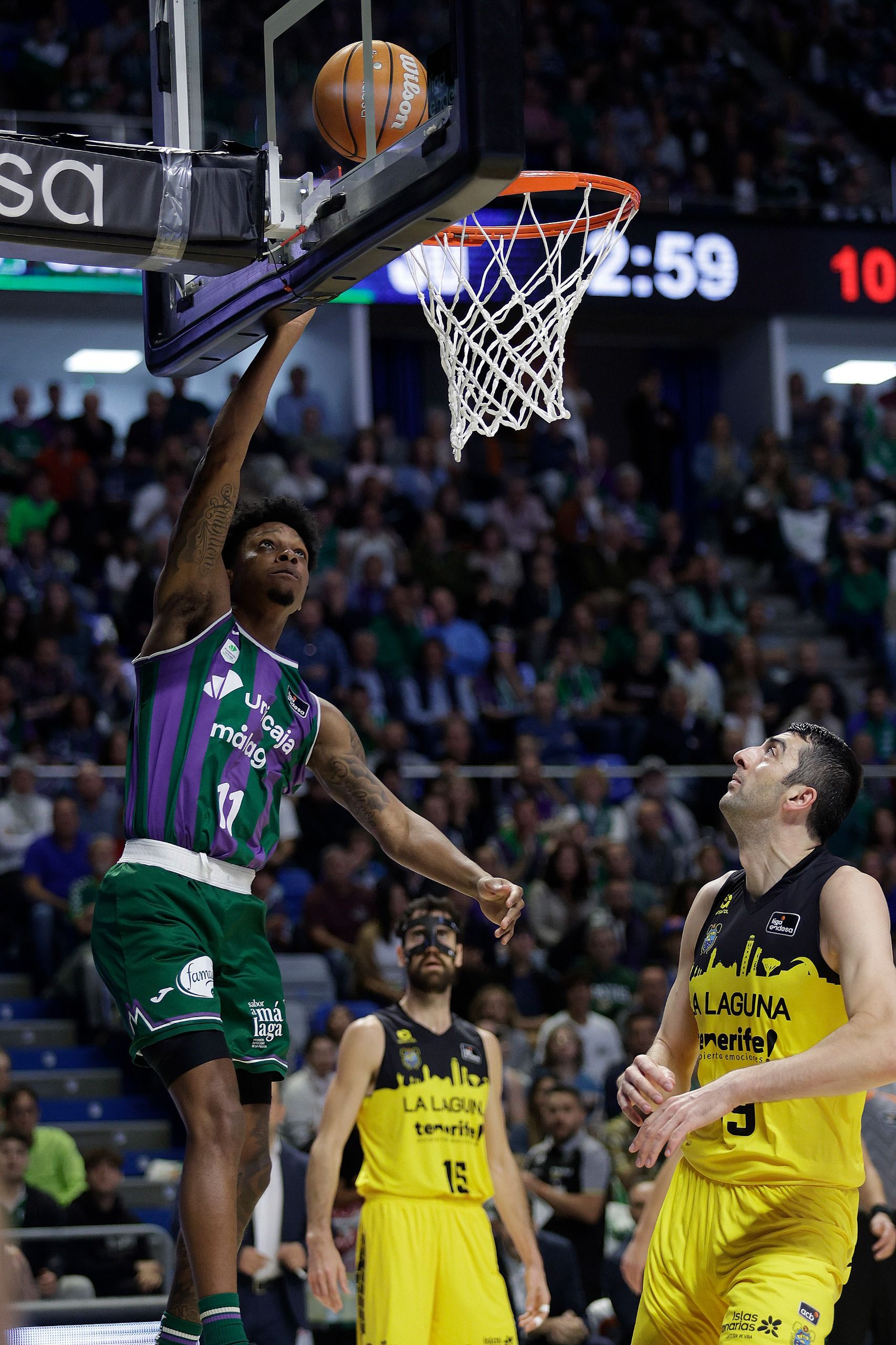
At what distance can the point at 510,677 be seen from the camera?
13.8m

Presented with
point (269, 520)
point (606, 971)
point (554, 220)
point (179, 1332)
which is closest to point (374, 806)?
point (269, 520)

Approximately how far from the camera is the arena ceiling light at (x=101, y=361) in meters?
16.7

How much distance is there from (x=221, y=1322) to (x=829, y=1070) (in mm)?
1499

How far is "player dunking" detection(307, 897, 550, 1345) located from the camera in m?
6.11

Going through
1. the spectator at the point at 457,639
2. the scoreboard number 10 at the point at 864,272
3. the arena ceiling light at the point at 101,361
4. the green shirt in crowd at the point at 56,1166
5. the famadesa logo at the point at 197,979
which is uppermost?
the scoreboard number 10 at the point at 864,272

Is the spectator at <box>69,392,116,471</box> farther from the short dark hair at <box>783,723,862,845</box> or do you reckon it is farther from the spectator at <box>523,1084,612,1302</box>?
the short dark hair at <box>783,723,862,845</box>

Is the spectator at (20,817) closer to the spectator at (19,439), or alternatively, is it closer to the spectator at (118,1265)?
the spectator at (19,439)

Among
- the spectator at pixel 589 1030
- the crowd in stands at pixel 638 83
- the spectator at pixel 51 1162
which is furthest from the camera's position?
the crowd in stands at pixel 638 83

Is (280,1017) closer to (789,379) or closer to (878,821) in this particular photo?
(878,821)

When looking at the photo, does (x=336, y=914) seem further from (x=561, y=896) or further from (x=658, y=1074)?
(x=658, y=1074)

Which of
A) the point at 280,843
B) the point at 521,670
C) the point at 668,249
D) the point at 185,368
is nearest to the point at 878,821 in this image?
the point at 521,670

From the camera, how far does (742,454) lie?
17.7 metres

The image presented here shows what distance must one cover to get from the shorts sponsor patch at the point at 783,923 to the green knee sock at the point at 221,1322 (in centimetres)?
158

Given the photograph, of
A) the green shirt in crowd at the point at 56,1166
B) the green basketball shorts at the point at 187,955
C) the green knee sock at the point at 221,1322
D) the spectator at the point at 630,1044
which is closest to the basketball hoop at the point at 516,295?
the green basketball shorts at the point at 187,955
